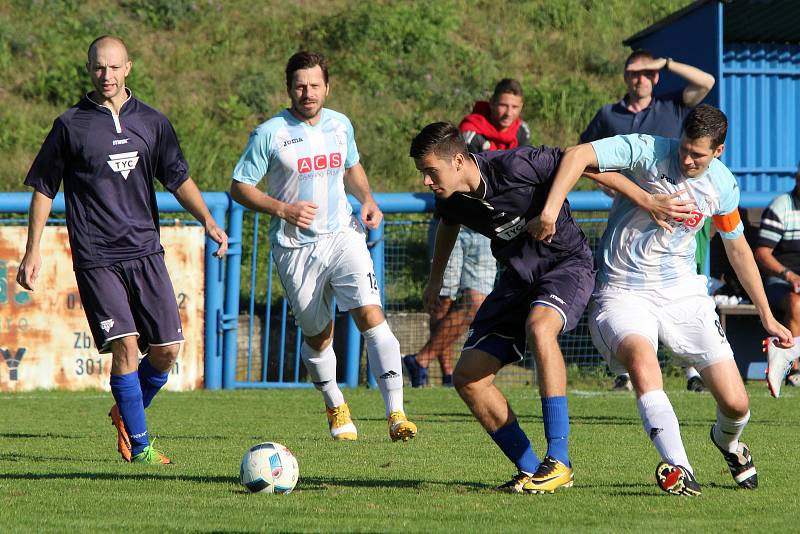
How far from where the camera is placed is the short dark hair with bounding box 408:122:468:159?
221 inches

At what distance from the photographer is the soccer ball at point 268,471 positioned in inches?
219

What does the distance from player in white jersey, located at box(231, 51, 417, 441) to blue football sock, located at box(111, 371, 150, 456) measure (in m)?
1.38

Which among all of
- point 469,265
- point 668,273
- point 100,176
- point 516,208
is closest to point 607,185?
point 516,208

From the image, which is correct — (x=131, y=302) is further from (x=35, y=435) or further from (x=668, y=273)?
(x=668, y=273)

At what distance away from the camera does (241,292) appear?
12977 mm

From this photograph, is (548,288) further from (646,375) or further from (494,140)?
(494,140)

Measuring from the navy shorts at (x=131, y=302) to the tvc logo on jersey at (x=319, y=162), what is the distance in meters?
1.23

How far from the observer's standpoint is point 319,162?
26.0ft

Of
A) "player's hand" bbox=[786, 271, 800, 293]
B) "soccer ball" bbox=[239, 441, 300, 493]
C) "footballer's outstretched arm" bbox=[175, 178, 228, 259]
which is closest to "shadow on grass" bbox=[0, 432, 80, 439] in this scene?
"footballer's outstretched arm" bbox=[175, 178, 228, 259]

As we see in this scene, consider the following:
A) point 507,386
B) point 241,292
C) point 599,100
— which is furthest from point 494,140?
point 599,100

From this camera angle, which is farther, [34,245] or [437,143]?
[34,245]

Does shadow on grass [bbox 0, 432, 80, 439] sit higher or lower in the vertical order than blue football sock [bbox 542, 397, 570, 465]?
lower

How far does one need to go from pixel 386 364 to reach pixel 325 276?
0.71m

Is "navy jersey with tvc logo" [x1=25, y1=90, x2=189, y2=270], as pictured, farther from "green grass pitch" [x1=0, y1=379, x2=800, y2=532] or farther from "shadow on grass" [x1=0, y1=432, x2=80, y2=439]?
"shadow on grass" [x1=0, y1=432, x2=80, y2=439]
